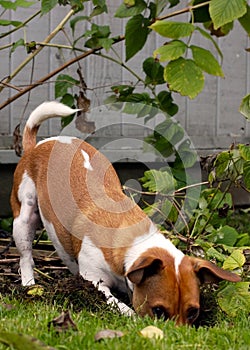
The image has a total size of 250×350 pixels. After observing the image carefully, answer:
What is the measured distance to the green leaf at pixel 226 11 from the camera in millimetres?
3783

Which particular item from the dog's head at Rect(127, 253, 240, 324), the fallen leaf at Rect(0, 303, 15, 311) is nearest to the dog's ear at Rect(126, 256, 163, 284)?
the dog's head at Rect(127, 253, 240, 324)

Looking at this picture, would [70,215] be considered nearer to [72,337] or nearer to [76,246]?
[76,246]

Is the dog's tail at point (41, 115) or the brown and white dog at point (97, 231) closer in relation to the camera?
the brown and white dog at point (97, 231)

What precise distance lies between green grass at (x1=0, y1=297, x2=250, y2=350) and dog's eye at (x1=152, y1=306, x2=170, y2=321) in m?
0.17

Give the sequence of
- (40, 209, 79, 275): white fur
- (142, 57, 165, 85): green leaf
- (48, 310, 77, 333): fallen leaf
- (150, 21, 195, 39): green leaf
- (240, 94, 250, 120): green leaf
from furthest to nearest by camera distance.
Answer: (142, 57, 165, 85): green leaf
(40, 209, 79, 275): white fur
(240, 94, 250, 120): green leaf
(150, 21, 195, 39): green leaf
(48, 310, 77, 333): fallen leaf

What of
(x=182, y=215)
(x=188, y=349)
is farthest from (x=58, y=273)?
(x=188, y=349)

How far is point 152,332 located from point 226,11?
167cm

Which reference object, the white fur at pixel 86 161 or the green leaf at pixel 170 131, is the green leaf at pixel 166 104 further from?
the white fur at pixel 86 161

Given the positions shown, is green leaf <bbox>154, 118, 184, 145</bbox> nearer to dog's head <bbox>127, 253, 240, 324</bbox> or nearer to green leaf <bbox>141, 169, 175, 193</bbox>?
green leaf <bbox>141, 169, 175, 193</bbox>

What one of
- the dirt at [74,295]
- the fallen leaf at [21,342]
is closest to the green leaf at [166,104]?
the dirt at [74,295]

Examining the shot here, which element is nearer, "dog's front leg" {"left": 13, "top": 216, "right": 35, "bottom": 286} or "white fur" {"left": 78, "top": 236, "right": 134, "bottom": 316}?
A: "white fur" {"left": 78, "top": 236, "right": 134, "bottom": 316}

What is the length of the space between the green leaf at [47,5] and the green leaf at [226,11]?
4.23 ft

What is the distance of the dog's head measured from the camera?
364cm

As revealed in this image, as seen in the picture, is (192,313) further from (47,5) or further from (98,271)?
(47,5)
